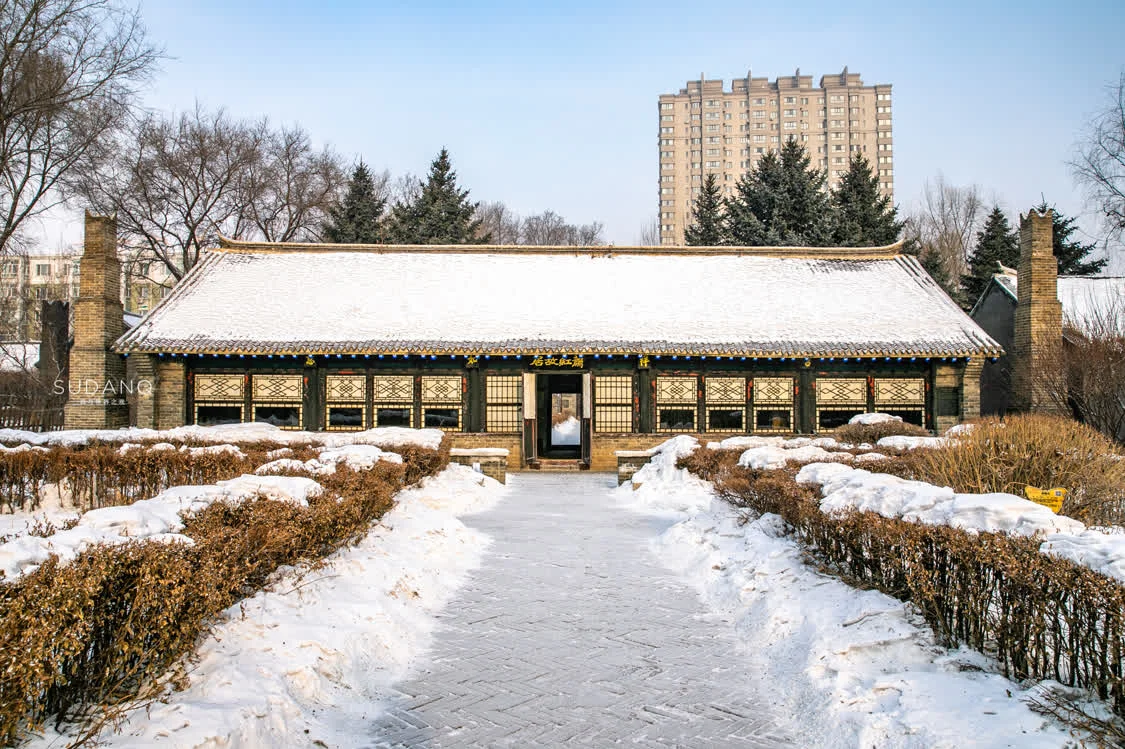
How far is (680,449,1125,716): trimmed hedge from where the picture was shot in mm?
3961

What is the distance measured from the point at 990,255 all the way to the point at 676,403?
25.5m

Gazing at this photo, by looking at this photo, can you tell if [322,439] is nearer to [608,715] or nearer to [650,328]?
[650,328]

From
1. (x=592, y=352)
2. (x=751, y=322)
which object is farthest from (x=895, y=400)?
(x=592, y=352)

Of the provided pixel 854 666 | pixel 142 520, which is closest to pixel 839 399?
pixel 854 666

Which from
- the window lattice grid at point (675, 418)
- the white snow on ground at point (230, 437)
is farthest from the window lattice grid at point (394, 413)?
the window lattice grid at point (675, 418)

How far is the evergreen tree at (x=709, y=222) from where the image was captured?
42922mm

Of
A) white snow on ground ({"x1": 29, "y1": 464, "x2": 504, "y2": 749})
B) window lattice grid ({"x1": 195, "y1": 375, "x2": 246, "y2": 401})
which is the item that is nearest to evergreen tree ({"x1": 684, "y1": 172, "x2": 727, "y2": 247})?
window lattice grid ({"x1": 195, "y1": 375, "x2": 246, "y2": 401})

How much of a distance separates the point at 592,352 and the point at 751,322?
195 inches

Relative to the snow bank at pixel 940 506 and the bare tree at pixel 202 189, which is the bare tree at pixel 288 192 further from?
the snow bank at pixel 940 506

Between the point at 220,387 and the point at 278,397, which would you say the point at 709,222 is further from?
the point at 220,387

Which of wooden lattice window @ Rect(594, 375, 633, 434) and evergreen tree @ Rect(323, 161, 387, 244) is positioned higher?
evergreen tree @ Rect(323, 161, 387, 244)

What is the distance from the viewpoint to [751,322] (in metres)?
22.6

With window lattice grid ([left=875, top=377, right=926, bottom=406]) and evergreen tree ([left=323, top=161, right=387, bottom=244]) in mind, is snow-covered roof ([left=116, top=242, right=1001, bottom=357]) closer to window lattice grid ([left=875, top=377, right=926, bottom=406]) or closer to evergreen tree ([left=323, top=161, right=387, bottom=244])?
window lattice grid ([left=875, top=377, right=926, bottom=406])

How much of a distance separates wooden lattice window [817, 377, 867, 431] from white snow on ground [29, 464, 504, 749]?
1567cm
